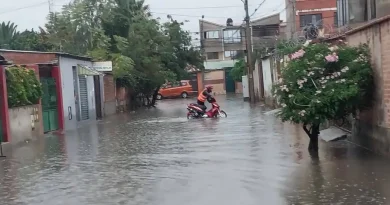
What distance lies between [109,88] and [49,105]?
46.6 feet

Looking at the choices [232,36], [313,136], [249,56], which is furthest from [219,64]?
[313,136]

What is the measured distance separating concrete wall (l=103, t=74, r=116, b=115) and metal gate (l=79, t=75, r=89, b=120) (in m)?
5.25

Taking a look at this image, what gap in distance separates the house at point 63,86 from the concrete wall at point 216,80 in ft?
132

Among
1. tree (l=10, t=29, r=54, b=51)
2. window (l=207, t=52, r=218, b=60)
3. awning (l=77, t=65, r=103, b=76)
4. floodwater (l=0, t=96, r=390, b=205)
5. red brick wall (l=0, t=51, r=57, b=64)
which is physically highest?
A: tree (l=10, t=29, r=54, b=51)

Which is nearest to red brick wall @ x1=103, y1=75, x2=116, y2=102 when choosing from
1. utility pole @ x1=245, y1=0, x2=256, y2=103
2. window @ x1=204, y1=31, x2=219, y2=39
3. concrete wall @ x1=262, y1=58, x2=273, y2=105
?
utility pole @ x1=245, y1=0, x2=256, y2=103

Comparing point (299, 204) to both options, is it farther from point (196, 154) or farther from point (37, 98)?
point (37, 98)

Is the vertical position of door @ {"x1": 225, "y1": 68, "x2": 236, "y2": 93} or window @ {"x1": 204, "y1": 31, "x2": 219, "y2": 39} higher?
window @ {"x1": 204, "y1": 31, "x2": 219, "y2": 39}

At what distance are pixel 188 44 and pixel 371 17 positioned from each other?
2911cm

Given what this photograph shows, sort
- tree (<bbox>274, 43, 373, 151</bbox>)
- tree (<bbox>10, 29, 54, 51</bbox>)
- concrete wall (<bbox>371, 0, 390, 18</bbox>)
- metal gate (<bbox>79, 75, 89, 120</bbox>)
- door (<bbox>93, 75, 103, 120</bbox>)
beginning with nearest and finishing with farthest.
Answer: tree (<bbox>274, 43, 373, 151</bbox>)
concrete wall (<bbox>371, 0, 390, 18</bbox>)
metal gate (<bbox>79, 75, 89, 120</bbox>)
door (<bbox>93, 75, 103, 120</bbox>)
tree (<bbox>10, 29, 54, 51</bbox>)

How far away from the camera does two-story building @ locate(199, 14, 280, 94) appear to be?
2874 inches

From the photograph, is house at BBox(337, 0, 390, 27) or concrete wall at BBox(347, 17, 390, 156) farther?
house at BBox(337, 0, 390, 27)

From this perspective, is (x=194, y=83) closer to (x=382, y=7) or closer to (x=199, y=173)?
(x=382, y=7)

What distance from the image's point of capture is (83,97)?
103 ft

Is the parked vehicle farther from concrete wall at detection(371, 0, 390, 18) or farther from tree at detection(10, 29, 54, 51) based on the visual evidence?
concrete wall at detection(371, 0, 390, 18)
